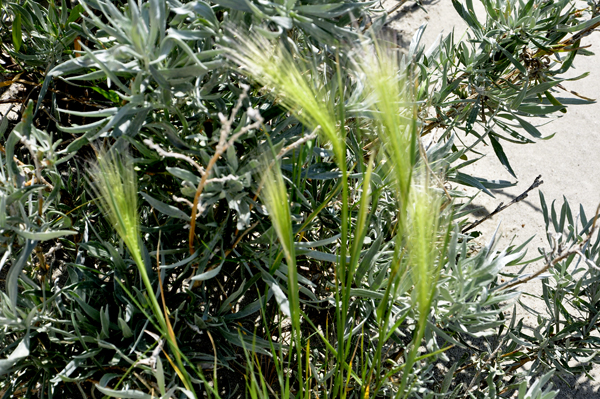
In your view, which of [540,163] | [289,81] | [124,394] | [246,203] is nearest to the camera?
[289,81]

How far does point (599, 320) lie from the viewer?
1.38 metres

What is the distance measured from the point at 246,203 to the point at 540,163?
4.90 ft

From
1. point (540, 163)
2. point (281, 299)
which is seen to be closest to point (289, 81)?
point (281, 299)

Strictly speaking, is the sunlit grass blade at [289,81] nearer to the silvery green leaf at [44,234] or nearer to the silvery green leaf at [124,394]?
the silvery green leaf at [44,234]

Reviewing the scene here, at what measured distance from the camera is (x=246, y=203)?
3.26 ft

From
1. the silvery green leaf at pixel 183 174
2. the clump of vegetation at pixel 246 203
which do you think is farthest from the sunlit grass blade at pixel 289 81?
the silvery green leaf at pixel 183 174

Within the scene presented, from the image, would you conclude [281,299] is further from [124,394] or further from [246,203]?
[124,394]

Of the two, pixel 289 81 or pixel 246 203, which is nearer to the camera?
pixel 289 81

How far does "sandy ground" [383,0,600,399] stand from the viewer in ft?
6.26

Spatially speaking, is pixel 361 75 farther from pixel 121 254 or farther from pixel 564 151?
pixel 564 151

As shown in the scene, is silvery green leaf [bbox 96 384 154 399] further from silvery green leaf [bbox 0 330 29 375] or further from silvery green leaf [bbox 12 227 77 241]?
silvery green leaf [bbox 12 227 77 241]

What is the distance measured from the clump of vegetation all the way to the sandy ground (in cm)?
41

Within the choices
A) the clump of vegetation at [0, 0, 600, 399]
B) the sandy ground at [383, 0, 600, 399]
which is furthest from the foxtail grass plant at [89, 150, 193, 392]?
the sandy ground at [383, 0, 600, 399]

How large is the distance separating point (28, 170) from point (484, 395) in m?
1.17
